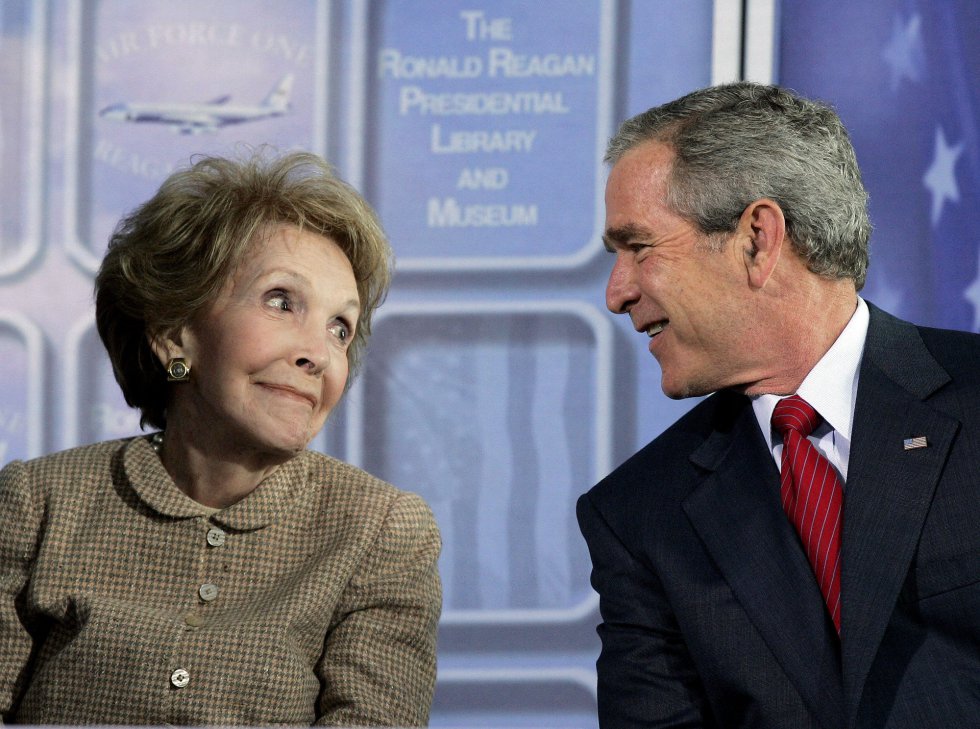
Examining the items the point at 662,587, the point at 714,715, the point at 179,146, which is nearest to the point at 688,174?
the point at 662,587

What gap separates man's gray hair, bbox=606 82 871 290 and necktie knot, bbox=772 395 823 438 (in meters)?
0.23

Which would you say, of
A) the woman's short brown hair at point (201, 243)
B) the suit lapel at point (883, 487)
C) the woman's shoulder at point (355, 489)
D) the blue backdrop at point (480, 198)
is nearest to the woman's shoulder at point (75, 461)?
the woman's short brown hair at point (201, 243)

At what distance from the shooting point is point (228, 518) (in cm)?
221

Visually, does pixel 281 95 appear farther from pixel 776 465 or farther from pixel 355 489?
pixel 776 465

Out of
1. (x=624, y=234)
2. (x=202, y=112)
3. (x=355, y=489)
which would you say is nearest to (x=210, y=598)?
(x=355, y=489)

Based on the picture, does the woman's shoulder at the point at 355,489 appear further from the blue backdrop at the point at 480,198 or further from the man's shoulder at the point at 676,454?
the blue backdrop at the point at 480,198

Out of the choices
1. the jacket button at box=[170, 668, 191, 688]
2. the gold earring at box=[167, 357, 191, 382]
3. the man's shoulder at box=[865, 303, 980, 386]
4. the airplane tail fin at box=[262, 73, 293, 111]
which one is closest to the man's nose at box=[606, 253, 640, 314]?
the man's shoulder at box=[865, 303, 980, 386]

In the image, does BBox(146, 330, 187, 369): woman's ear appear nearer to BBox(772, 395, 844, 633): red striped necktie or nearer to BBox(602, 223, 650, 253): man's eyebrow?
BBox(602, 223, 650, 253): man's eyebrow

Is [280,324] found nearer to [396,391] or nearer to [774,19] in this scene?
[396,391]

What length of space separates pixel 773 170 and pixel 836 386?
0.37 m

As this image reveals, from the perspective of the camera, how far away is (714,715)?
6.68 ft

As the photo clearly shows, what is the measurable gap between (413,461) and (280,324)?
1.00 metres

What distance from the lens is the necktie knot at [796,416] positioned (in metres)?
2.05

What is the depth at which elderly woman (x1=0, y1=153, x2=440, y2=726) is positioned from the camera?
80.9 inches
